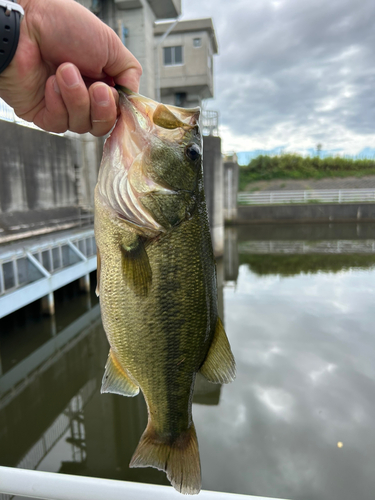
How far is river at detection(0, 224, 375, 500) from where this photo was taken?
4.12 meters

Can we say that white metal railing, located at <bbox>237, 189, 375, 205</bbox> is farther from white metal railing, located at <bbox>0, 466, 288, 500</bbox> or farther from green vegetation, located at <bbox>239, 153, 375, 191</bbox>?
white metal railing, located at <bbox>0, 466, 288, 500</bbox>

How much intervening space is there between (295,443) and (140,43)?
1218 centimetres

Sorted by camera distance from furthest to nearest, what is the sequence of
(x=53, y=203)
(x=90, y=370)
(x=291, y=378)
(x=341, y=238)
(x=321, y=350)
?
(x=341, y=238)
(x=53, y=203)
(x=321, y=350)
(x=90, y=370)
(x=291, y=378)

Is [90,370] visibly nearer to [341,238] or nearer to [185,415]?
[185,415]

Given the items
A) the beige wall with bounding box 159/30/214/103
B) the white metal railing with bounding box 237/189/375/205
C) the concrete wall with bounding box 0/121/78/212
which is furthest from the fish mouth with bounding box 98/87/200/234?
the white metal railing with bounding box 237/189/375/205

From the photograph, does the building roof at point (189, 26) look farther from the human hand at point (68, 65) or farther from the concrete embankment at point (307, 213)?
the human hand at point (68, 65)

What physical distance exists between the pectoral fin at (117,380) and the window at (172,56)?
18775 millimetres

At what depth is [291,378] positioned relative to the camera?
5832mm

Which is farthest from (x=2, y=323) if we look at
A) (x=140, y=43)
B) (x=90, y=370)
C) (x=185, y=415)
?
(x=140, y=43)

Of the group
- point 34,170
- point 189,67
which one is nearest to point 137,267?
point 34,170

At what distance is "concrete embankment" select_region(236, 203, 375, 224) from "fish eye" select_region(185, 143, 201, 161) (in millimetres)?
21925

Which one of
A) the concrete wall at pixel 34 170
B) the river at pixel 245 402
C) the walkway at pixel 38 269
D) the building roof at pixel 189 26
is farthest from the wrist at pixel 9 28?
the building roof at pixel 189 26

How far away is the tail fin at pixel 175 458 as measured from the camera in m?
1.12

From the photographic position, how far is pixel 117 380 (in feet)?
4.51
